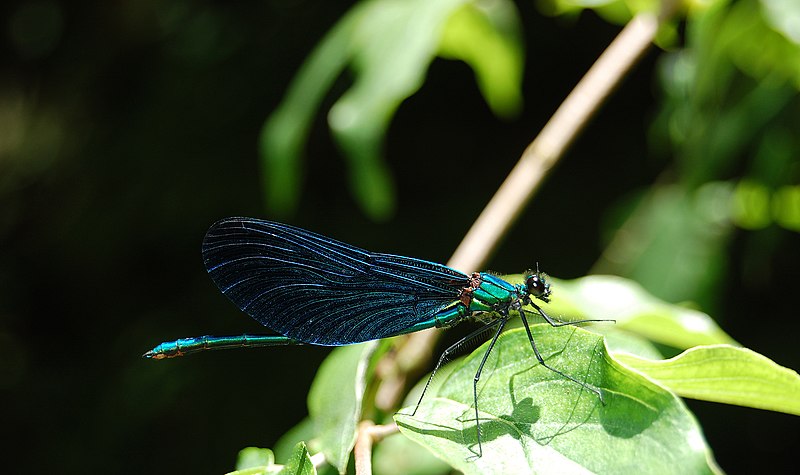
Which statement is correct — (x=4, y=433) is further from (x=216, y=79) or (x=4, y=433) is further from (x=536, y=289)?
(x=536, y=289)

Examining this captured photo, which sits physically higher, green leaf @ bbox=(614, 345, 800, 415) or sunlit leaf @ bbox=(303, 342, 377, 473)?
green leaf @ bbox=(614, 345, 800, 415)

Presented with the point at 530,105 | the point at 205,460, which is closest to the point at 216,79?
the point at 530,105

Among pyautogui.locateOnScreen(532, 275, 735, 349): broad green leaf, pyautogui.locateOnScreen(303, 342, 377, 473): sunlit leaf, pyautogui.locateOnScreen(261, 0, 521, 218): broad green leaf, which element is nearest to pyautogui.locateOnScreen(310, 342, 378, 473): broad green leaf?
pyautogui.locateOnScreen(303, 342, 377, 473): sunlit leaf

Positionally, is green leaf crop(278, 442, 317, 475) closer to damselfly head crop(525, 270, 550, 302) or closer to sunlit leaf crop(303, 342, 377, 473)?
sunlit leaf crop(303, 342, 377, 473)

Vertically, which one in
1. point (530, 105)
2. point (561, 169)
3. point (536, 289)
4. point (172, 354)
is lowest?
point (172, 354)

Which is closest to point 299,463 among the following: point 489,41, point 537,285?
point 537,285

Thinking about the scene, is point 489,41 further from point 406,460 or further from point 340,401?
point 340,401
